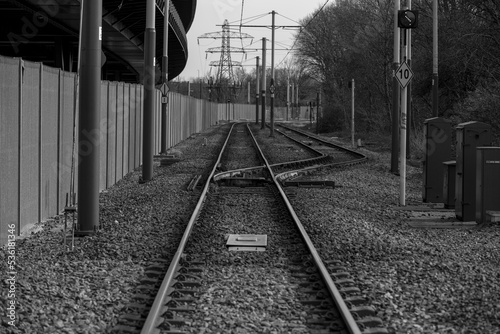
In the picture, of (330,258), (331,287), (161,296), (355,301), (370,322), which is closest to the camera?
(370,322)

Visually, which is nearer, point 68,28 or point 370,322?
point 370,322

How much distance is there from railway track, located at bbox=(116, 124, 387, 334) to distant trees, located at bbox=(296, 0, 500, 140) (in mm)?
15074

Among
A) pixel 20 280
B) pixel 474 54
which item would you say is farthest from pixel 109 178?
pixel 474 54

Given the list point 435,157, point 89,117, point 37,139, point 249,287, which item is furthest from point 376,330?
point 435,157

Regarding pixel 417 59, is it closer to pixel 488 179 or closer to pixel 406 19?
pixel 406 19

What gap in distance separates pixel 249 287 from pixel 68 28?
64.2ft

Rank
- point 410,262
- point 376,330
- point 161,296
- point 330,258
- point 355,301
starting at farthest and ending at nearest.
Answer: point 330,258 < point 410,262 < point 355,301 < point 161,296 < point 376,330

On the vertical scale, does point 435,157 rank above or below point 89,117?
below

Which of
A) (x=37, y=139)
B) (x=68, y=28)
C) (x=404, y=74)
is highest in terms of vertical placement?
(x=68, y=28)

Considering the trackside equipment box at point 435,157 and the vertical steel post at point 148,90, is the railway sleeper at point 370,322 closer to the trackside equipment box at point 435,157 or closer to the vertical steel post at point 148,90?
the trackside equipment box at point 435,157

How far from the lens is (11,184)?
9781mm

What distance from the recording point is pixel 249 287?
293 inches

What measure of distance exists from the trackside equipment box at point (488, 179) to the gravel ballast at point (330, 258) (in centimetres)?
44

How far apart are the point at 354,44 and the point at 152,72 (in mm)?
39947
